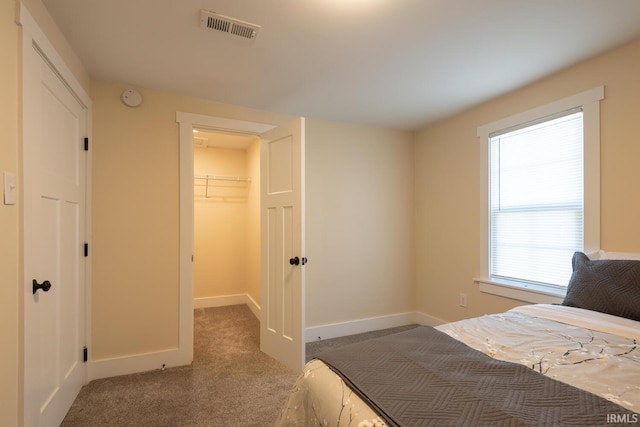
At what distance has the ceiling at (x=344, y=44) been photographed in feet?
5.21

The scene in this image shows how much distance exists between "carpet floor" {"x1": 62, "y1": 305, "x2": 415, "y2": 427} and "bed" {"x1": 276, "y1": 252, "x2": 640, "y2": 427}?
97 cm

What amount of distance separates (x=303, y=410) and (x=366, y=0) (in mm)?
1910

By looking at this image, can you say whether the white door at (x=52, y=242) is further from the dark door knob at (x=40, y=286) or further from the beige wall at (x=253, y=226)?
the beige wall at (x=253, y=226)

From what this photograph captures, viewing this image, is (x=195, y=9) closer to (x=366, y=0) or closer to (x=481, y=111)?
(x=366, y=0)

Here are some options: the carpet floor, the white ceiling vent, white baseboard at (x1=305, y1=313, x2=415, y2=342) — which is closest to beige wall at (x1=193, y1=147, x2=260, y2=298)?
the carpet floor

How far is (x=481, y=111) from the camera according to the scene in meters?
2.88

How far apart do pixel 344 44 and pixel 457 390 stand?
193 centimetres

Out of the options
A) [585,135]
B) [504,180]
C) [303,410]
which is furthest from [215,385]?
[585,135]

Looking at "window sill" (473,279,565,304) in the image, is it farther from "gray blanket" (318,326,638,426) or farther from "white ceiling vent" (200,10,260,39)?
"white ceiling vent" (200,10,260,39)
